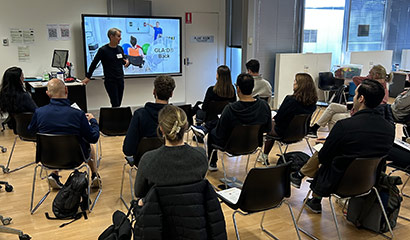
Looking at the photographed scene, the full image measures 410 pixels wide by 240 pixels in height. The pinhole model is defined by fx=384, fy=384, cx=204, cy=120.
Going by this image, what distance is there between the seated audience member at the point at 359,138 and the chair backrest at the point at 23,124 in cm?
319

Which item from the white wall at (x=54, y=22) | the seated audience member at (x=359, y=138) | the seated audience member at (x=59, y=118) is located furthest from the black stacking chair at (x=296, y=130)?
the white wall at (x=54, y=22)

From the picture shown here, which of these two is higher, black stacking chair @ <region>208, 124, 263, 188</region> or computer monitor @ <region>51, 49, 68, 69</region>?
computer monitor @ <region>51, 49, 68, 69</region>

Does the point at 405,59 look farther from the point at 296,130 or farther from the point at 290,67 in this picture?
the point at 296,130

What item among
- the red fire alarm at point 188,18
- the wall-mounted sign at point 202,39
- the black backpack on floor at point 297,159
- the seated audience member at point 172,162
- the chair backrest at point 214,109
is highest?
the red fire alarm at point 188,18

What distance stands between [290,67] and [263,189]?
20.4 feet

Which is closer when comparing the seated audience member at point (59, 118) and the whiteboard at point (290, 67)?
the seated audience member at point (59, 118)

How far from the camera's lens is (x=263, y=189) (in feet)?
8.68

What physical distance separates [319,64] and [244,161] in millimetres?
4685

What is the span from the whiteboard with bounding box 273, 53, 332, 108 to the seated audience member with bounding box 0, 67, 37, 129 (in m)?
5.29

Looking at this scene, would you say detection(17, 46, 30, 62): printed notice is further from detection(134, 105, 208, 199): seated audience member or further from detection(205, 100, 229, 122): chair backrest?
detection(134, 105, 208, 199): seated audience member

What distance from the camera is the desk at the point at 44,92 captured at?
21.3 ft

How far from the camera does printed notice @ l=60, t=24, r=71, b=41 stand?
7137 mm

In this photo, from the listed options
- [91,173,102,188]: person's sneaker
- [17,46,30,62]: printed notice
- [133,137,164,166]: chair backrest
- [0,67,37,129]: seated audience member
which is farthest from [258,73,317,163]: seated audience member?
[17,46,30,62]: printed notice

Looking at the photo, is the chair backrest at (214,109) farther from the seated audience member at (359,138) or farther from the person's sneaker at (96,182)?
the seated audience member at (359,138)
